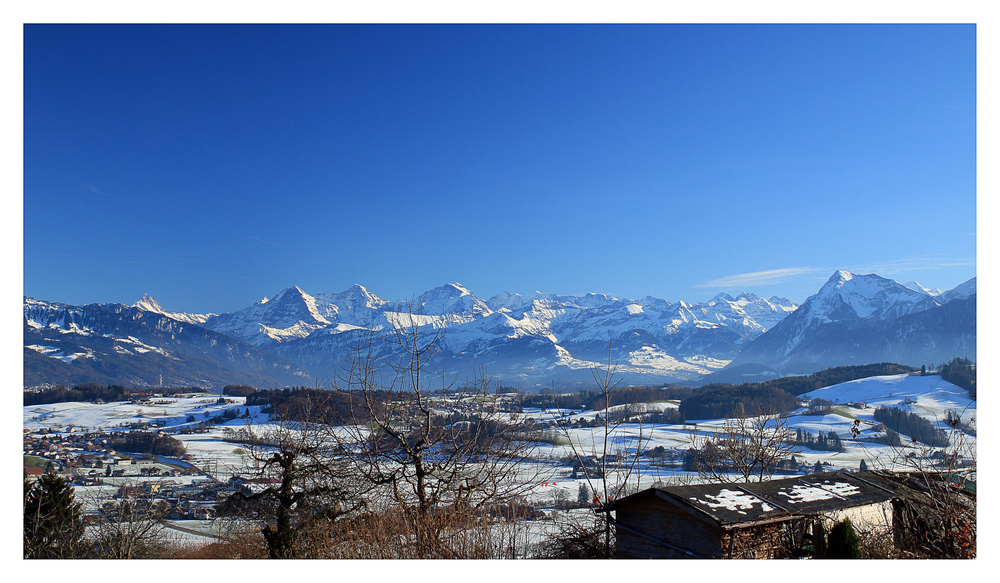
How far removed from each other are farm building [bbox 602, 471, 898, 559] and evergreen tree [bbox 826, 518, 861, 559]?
0.25 metres

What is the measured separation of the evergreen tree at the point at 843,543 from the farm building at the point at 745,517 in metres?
0.25

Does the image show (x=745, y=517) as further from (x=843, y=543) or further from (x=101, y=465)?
(x=101, y=465)

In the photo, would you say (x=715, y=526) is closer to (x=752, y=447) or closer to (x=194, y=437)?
(x=752, y=447)

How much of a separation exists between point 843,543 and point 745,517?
1.28m

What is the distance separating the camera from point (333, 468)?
1101 cm

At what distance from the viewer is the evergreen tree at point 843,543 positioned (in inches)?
283

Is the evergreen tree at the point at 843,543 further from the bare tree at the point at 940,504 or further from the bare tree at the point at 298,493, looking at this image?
the bare tree at the point at 298,493

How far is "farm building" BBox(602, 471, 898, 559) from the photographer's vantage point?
7.17 m

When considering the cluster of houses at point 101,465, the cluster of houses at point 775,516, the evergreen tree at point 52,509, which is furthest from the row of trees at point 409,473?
the cluster of houses at point 101,465

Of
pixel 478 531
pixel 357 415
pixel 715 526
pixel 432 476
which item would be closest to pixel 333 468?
pixel 357 415

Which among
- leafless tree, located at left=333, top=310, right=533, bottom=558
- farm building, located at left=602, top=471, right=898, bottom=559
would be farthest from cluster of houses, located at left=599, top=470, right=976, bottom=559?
leafless tree, located at left=333, top=310, right=533, bottom=558
